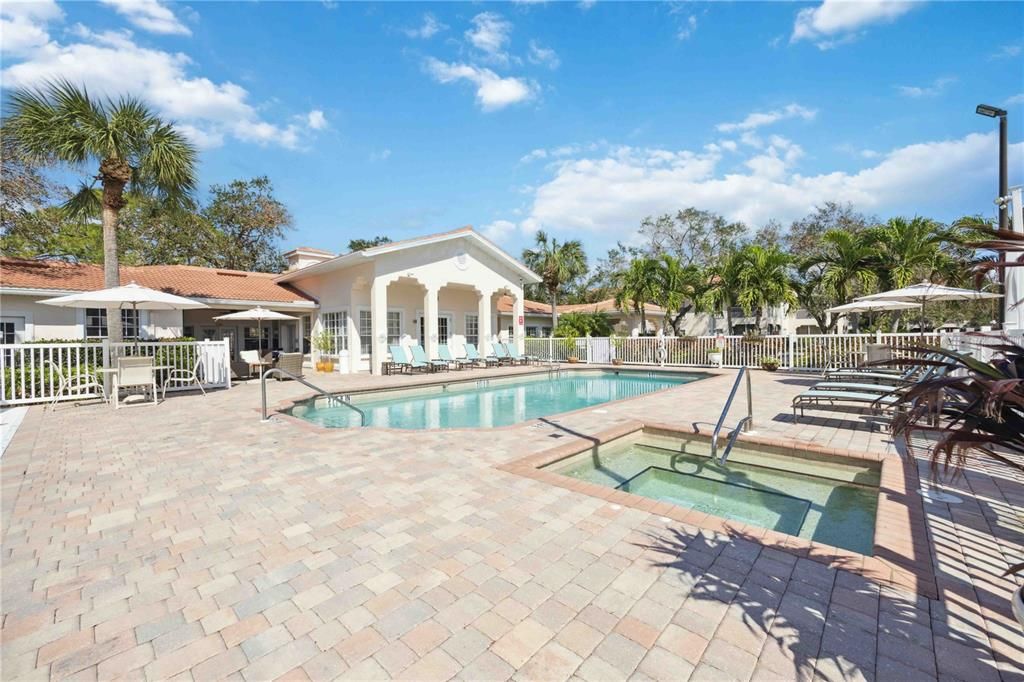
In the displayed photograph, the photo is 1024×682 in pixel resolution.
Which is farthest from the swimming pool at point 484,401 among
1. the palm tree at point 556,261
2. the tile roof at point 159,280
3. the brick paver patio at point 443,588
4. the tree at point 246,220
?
the tree at point 246,220

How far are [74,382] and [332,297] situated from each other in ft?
28.2

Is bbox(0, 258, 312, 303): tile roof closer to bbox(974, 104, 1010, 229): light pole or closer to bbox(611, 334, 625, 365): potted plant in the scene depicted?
bbox(611, 334, 625, 365): potted plant

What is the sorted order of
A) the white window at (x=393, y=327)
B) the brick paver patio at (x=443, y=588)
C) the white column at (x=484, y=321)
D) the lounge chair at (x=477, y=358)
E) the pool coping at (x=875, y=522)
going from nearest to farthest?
the brick paver patio at (x=443, y=588) < the pool coping at (x=875, y=522) < the white window at (x=393, y=327) < the lounge chair at (x=477, y=358) < the white column at (x=484, y=321)

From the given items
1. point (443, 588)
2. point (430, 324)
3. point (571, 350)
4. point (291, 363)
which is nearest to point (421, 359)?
point (430, 324)

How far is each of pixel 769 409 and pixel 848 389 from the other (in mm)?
1481

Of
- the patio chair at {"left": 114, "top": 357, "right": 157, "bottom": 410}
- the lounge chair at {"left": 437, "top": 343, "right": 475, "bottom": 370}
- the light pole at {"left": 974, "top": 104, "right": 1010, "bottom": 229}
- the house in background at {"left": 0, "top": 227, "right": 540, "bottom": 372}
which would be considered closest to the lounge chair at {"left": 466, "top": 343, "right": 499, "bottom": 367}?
the lounge chair at {"left": 437, "top": 343, "right": 475, "bottom": 370}

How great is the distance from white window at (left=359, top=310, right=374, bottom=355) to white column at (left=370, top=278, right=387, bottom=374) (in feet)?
2.46

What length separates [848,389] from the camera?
A: 7285 millimetres

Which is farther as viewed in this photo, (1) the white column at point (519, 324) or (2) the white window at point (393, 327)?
(1) the white column at point (519, 324)

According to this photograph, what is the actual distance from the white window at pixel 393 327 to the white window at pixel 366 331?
1.16 meters

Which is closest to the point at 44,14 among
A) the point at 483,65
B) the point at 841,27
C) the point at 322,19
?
the point at 322,19

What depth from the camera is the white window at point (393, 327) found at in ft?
61.0

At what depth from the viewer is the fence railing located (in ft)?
48.0

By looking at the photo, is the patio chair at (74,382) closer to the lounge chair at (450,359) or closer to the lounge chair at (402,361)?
the lounge chair at (402,361)
